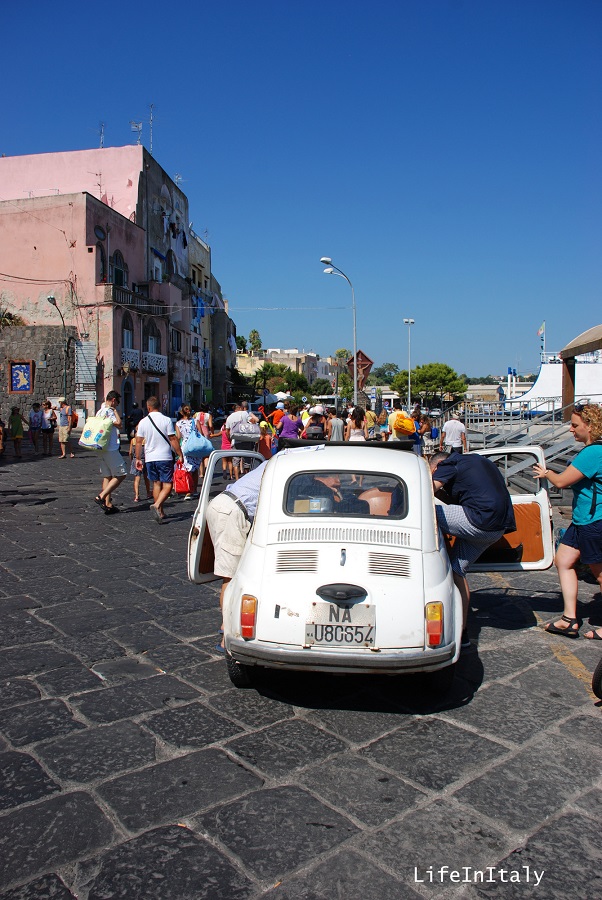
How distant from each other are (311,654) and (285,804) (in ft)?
2.53

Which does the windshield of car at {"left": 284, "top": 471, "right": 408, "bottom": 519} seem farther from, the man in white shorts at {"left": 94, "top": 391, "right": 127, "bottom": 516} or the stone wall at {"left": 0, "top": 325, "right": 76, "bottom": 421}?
the stone wall at {"left": 0, "top": 325, "right": 76, "bottom": 421}

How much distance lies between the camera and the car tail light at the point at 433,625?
360cm

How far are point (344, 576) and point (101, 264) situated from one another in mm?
34568

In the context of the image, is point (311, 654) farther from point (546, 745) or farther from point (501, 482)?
point (501, 482)

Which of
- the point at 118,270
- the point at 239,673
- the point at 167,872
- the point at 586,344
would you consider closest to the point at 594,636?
the point at 239,673

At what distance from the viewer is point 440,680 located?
3967mm

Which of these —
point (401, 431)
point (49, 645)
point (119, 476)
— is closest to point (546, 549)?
point (49, 645)

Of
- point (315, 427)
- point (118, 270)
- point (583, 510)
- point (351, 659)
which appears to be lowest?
point (351, 659)

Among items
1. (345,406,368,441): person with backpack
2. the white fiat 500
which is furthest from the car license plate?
(345,406,368,441): person with backpack

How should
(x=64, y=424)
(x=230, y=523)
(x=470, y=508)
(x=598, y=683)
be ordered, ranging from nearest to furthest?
1. (x=598, y=683)
2. (x=230, y=523)
3. (x=470, y=508)
4. (x=64, y=424)

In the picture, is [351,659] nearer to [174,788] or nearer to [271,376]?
[174,788]

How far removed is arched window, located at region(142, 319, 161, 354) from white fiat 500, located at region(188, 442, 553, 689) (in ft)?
117

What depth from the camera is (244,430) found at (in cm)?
→ 1320

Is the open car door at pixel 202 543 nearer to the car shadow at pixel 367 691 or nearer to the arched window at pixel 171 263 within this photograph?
the car shadow at pixel 367 691
